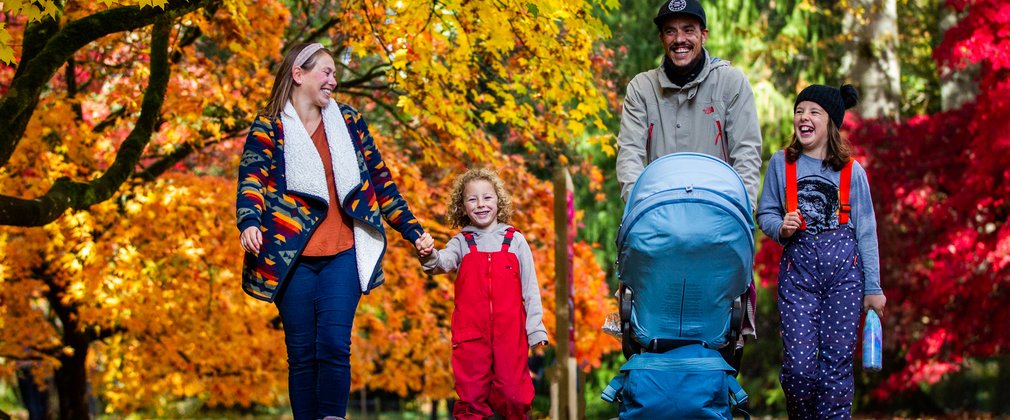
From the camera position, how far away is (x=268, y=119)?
514 cm

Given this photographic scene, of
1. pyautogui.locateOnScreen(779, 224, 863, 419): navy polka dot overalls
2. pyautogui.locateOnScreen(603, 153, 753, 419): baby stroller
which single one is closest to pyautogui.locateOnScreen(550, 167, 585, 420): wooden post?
pyautogui.locateOnScreen(779, 224, 863, 419): navy polka dot overalls

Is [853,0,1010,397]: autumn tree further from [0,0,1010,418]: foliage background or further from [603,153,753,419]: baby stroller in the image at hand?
[603,153,753,419]: baby stroller

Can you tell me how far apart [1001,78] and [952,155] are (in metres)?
1.96

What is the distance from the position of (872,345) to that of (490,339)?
167cm

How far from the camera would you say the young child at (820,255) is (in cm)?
545

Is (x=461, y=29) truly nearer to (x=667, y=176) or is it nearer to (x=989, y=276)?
(x=667, y=176)

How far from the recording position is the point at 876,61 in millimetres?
18938

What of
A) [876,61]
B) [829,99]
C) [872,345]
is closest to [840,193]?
[829,99]

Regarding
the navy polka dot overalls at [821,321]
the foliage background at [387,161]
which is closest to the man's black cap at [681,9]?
the navy polka dot overalls at [821,321]

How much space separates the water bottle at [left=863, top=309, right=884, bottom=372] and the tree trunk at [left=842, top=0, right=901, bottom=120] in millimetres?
13711

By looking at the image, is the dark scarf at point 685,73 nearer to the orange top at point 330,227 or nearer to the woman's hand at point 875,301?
the woman's hand at point 875,301

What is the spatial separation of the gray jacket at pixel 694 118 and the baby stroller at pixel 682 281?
81cm

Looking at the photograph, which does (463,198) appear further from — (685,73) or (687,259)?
(687,259)

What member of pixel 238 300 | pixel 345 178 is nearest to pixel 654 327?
pixel 345 178
